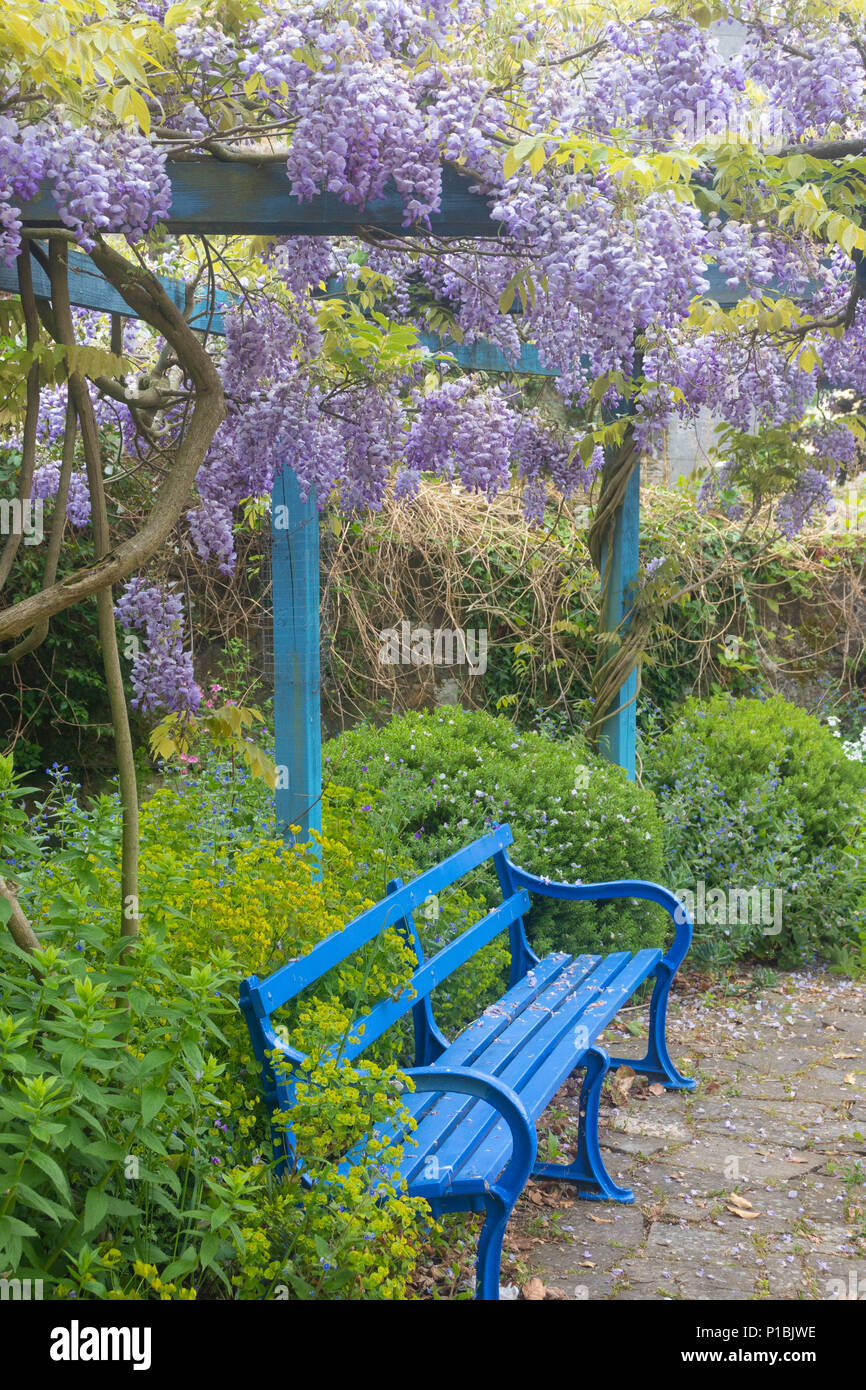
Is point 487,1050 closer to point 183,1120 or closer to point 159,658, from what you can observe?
point 183,1120

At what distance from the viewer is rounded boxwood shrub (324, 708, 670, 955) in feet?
15.3

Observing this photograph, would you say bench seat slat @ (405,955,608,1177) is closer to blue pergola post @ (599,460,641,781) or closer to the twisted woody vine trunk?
the twisted woody vine trunk

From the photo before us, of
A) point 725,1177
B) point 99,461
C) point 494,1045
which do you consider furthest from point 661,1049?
point 99,461

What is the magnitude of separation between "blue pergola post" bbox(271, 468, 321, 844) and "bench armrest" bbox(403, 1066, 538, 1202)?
178 centimetres

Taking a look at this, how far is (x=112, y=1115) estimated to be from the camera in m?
2.13

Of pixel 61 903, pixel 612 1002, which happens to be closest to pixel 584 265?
pixel 61 903

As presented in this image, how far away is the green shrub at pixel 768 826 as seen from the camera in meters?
5.47

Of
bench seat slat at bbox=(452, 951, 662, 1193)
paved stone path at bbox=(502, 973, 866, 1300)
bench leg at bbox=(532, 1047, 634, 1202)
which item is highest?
bench seat slat at bbox=(452, 951, 662, 1193)

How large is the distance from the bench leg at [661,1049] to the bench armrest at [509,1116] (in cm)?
178

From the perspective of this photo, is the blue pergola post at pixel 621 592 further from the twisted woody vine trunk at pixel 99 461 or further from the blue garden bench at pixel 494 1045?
the twisted woody vine trunk at pixel 99 461

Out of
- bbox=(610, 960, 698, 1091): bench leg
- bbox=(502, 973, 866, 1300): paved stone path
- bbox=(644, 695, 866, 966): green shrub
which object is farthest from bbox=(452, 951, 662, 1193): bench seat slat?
bbox=(644, 695, 866, 966): green shrub

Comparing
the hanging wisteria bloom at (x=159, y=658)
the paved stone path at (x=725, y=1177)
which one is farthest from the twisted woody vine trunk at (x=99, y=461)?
the paved stone path at (x=725, y=1177)

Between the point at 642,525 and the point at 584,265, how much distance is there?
5592 mm

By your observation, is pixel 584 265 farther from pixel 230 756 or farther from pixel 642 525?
pixel 642 525
